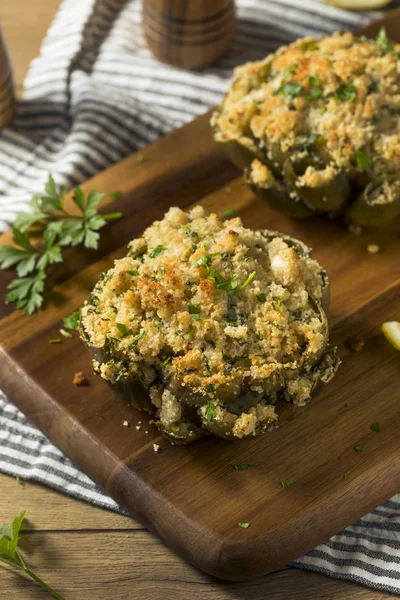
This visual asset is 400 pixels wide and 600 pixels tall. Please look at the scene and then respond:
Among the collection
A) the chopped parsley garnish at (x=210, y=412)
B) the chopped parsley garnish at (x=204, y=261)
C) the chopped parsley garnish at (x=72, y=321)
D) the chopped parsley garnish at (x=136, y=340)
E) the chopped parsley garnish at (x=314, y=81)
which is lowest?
the chopped parsley garnish at (x=72, y=321)

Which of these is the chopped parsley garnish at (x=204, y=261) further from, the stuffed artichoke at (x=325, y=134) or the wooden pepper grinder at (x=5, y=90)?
the wooden pepper grinder at (x=5, y=90)

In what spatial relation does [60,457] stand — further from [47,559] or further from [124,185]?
[124,185]

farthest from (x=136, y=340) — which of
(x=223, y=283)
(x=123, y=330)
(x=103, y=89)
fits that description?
(x=103, y=89)

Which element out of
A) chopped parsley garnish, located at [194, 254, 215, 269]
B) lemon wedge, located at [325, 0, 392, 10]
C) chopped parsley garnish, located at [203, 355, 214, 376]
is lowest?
chopped parsley garnish, located at [203, 355, 214, 376]

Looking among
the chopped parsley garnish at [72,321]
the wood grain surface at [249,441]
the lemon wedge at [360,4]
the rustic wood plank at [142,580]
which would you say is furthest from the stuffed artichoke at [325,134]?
the rustic wood plank at [142,580]

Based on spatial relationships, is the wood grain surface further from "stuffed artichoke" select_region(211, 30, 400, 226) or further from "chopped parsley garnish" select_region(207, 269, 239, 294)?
"chopped parsley garnish" select_region(207, 269, 239, 294)

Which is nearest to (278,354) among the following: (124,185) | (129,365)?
(129,365)

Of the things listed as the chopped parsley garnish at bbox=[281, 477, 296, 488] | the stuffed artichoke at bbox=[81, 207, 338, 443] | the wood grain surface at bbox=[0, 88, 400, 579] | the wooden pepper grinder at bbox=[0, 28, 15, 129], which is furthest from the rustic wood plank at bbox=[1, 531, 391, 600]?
the wooden pepper grinder at bbox=[0, 28, 15, 129]
